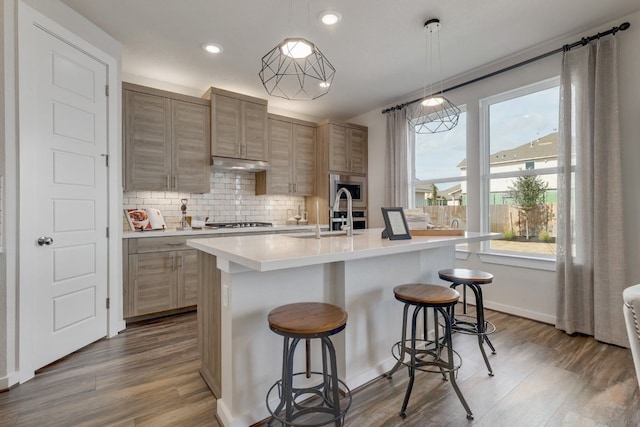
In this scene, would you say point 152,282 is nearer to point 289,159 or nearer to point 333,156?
point 289,159

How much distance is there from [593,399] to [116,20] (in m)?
4.47

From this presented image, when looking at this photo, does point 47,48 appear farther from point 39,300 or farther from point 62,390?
point 62,390

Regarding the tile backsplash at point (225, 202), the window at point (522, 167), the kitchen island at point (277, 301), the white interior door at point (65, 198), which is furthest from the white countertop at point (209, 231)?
the window at point (522, 167)

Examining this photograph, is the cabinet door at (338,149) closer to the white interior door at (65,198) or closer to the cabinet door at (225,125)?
the cabinet door at (225,125)

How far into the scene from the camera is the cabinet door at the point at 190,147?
3670 mm

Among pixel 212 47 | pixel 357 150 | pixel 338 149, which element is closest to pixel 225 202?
pixel 338 149

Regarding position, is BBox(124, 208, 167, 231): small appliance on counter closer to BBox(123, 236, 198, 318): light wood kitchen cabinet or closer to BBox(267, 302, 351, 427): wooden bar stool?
BBox(123, 236, 198, 318): light wood kitchen cabinet

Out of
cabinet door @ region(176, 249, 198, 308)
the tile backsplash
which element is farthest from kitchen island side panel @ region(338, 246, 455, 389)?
the tile backsplash

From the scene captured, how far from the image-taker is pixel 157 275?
10.8 ft

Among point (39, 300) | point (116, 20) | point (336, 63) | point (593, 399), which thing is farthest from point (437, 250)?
point (116, 20)

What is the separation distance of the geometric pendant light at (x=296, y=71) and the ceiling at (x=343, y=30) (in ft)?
0.52

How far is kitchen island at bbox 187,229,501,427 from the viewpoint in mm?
1622

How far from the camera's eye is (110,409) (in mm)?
1797

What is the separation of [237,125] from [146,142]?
109 cm
